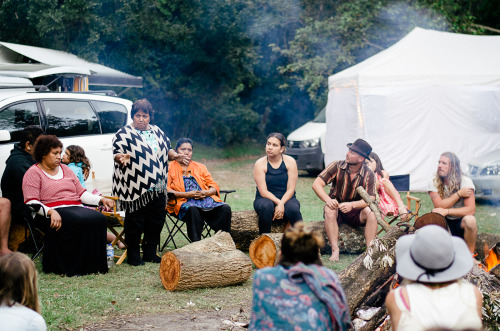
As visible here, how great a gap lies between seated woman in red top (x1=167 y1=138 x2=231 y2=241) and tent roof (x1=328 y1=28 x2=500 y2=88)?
6.02 m

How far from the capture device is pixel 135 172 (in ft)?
19.1

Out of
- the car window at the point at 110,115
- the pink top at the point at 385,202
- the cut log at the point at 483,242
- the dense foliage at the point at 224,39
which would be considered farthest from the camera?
the dense foliage at the point at 224,39

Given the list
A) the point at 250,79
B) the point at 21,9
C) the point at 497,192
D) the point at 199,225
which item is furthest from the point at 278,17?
the point at 199,225

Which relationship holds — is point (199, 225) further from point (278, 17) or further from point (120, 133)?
point (278, 17)

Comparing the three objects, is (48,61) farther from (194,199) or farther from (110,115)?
(194,199)

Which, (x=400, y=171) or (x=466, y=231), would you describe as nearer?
(x=466, y=231)

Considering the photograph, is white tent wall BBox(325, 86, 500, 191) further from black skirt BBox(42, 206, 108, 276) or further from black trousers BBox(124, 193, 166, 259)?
black skirt BBox(42, 206, 108, 276)

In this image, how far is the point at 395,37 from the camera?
16922mm

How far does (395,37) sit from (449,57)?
17.6 ft

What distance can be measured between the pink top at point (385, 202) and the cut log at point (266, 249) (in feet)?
5.29

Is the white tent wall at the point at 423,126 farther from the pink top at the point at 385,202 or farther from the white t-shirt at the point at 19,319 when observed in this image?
the white t-shirt at the point at 19,319

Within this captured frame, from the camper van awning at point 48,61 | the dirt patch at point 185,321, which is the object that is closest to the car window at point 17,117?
the dirt patch at point 185,321

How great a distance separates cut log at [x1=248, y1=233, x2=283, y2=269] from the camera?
19.2ft

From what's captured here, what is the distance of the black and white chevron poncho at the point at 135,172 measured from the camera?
5.79 metres
